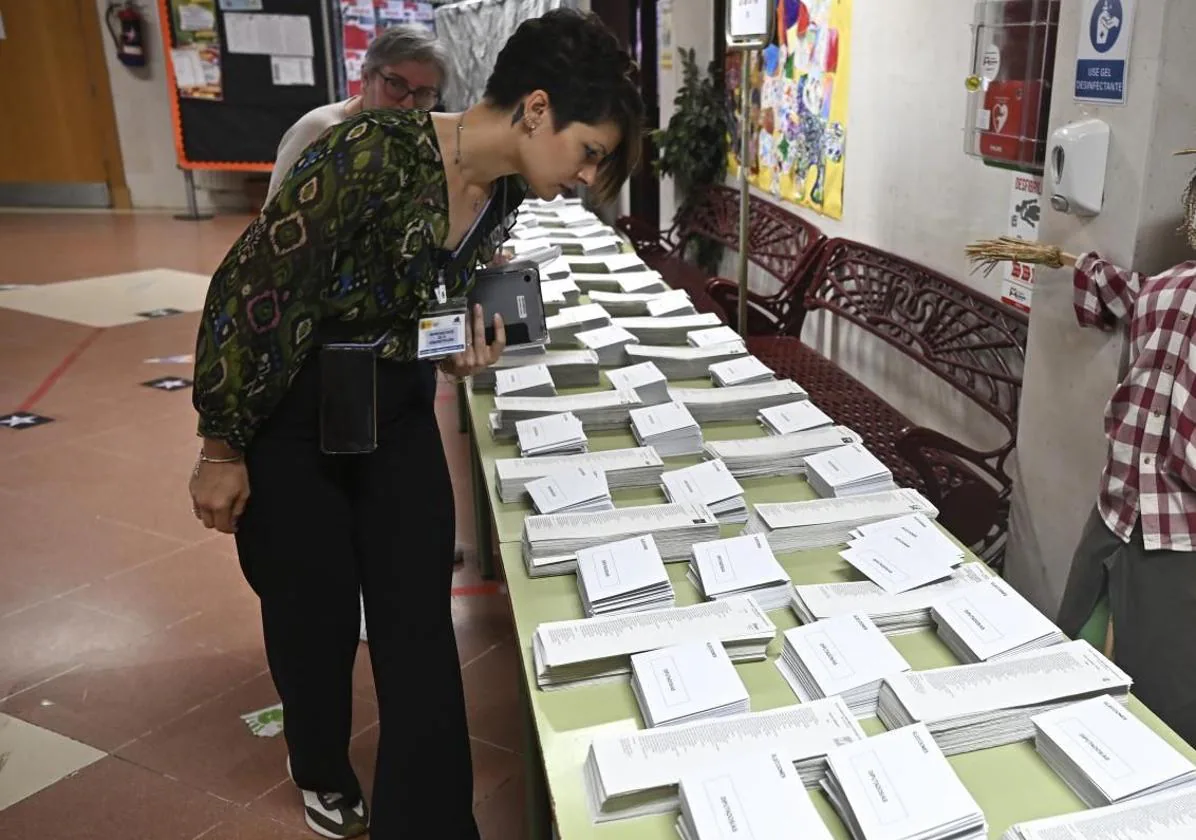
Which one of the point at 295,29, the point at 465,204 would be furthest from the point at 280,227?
the point at 295,29

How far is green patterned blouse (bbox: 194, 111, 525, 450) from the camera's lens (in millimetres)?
1375

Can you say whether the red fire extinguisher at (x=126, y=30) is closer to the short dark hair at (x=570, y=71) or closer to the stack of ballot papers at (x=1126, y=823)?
the short dark hair at (x=570, y=71)

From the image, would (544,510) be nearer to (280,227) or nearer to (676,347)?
(280,227)

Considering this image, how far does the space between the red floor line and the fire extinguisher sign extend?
4630 mm

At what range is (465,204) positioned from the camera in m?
1.54

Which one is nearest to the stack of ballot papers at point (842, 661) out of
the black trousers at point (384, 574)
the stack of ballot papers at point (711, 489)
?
the stack of ballot papers at point (711, 489)

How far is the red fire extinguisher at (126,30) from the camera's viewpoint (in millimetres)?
9891

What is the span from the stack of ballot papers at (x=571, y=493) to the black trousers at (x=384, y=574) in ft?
0.54

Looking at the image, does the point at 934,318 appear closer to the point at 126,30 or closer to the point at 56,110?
the point at 126,30

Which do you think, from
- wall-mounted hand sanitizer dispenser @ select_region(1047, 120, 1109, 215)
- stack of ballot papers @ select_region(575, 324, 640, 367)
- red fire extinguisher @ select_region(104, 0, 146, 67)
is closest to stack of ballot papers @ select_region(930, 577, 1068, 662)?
wall-mounted hand sanitizer dispenser @ select_region(1047, 120, 1109, 215)

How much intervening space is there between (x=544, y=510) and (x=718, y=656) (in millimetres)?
542

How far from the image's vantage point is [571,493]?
178 centimetres

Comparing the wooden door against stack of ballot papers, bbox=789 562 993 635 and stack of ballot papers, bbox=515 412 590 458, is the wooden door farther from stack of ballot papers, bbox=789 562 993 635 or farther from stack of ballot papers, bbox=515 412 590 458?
stack of ballot papers, bbox=789 562 993 635

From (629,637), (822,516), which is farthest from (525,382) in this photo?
(629,637)
